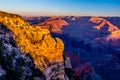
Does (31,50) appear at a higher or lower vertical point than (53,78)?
higher

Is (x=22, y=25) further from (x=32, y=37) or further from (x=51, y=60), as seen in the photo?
(x=51, y=60)

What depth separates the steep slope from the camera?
2657 inches

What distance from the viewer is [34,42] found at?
71062mm

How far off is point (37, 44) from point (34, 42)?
2.62 ft

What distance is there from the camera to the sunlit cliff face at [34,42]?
67562mm

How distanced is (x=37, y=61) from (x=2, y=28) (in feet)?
33.8

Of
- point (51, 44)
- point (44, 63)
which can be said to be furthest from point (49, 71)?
point (51, 44)

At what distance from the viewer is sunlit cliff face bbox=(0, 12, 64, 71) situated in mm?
67562

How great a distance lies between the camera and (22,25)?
235ft

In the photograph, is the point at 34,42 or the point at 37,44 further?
the point at 34,42

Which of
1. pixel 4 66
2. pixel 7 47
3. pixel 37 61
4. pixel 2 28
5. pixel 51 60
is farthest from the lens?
pixel 51 60

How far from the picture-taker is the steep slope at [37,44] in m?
67.5

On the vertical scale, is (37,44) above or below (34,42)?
below

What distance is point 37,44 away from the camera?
70750mm
